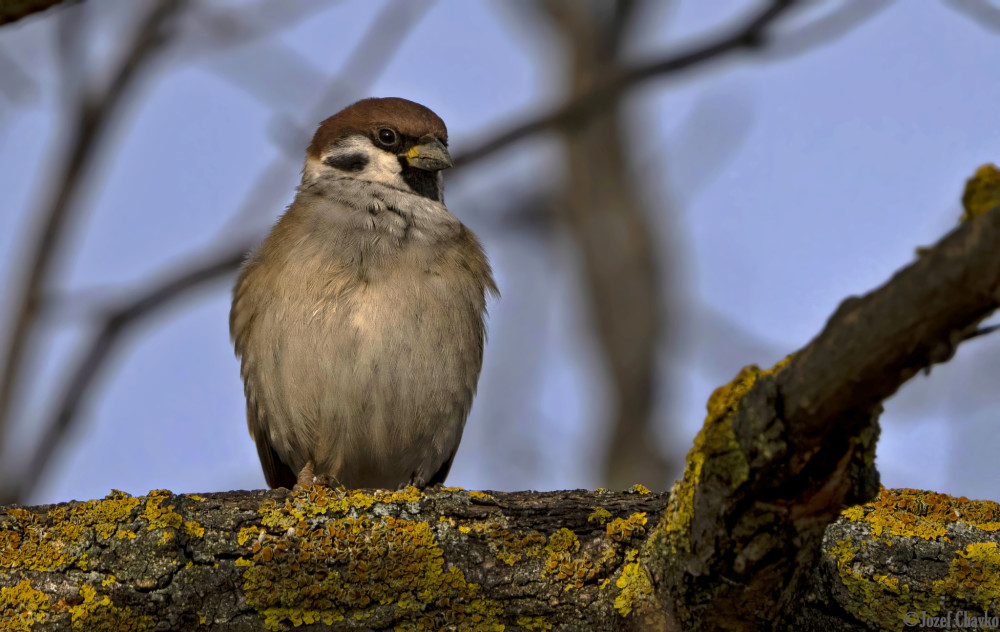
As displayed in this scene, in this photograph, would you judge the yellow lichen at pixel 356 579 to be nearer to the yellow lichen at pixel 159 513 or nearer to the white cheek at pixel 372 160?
the yellow lichen at pixel 159 513

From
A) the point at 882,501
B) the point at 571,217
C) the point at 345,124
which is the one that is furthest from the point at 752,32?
the point at 571,217

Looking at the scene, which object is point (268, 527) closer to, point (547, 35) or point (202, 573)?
point (202, 573)

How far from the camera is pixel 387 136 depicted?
19.2 feet

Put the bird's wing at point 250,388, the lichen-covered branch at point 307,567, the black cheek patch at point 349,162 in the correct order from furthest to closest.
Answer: the black cheek patch at point 349,162
the bird's wing at point 250,388
the lichen-covered branch at point 307,567

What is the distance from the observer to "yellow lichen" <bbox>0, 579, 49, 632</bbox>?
2.90 metres

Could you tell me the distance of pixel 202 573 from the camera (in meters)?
3.06

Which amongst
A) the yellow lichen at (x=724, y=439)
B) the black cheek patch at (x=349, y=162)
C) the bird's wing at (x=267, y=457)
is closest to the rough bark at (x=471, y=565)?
the yellow lichen at (x=724, y=439)

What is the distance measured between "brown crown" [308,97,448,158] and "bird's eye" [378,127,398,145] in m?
0.03

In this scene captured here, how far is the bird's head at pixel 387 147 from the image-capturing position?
5703 millimetres

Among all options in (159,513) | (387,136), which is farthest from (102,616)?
(387,136)

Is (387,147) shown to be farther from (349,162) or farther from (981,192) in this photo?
(981,192)

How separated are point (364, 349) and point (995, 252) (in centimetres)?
334

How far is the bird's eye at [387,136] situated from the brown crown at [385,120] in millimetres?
29

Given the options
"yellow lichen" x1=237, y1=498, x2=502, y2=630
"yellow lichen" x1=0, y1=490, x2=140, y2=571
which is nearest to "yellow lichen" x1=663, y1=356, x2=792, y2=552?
"yellow lichen" x1=237, y1=498, x2=502, y2=630
